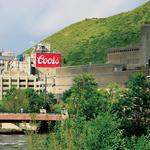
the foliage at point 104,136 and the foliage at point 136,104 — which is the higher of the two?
the foliage at point 136,104

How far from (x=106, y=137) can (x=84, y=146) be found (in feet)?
32.9

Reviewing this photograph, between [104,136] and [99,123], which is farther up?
[99,123]

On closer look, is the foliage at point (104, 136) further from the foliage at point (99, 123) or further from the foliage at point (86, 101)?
the foliage at point (86, 101)

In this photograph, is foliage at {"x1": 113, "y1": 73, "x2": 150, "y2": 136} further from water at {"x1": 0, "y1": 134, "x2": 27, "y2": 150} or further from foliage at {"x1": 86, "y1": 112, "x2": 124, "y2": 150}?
foliage at {"x1": 86, "y1": 112, "x2": 124, "y2": 150}

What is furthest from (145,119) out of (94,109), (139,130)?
(94,109)

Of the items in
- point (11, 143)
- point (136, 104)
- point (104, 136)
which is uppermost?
point (136, 104)

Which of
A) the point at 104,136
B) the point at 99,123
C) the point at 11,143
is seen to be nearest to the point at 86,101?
the point at 11,143

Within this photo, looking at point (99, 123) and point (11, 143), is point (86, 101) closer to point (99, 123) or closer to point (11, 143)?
point (11, 143)

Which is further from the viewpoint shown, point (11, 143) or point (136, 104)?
point (11, 143)

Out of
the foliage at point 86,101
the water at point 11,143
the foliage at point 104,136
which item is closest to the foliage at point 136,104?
the foliage at point 86,101

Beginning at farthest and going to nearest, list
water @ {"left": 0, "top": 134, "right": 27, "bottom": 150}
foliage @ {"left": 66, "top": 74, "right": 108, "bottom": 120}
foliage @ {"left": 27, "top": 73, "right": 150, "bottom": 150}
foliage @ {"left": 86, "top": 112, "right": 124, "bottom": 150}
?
water @ {"left": 0, "top": 134, "right": 27, "bottom": 150} → foliage @ {"left": 66, "top": 74, "right": 108, "bottom": 120} → foliage @ {"left": 86, "top": 112, "right": 124, "bottom": 150} → foliage @ {"left": 27, "top": 73, "right": 150, "bottom": 150}

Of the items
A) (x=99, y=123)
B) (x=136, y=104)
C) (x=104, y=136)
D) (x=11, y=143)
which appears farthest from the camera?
(x=11, y=143)

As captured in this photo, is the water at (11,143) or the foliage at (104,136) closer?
the foliage at (104,136)

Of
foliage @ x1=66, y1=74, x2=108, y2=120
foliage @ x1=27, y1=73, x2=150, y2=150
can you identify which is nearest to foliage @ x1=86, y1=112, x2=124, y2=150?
foliage @ x1=27, y1=73, x2=150, y2=150
